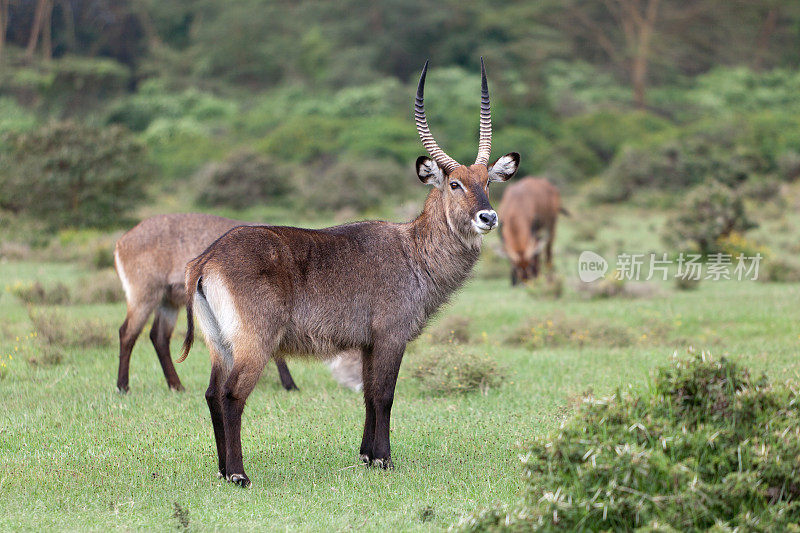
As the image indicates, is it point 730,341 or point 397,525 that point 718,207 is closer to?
point 730,341

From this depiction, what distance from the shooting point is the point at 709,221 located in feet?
55.7

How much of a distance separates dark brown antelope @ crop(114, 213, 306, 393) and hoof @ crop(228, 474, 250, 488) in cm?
286

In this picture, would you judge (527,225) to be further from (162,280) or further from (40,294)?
(162,280)

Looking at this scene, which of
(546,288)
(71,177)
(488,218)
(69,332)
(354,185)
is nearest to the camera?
(488,218)

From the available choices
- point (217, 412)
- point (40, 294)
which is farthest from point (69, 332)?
point (217, 412)

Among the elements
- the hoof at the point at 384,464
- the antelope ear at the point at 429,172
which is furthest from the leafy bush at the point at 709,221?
the hoof at the point at 384,464

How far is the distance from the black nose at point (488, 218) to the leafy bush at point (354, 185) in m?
21.5

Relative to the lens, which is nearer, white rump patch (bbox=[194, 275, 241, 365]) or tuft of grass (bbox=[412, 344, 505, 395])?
white rump patch (bbox=[194, 275, 241, 365])

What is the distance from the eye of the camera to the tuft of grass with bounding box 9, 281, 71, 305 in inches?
529

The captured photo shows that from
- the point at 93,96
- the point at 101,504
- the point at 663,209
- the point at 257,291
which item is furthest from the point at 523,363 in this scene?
the point at 93,96

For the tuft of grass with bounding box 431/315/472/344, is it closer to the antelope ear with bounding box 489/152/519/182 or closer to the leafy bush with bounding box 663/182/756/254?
the antelope ear with bounding box 489/152/519/182

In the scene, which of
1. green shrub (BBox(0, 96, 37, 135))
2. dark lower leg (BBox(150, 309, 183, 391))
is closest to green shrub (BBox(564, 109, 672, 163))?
green shrub (BBox(0, 96, 37, 135))

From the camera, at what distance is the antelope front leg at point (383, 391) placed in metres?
6.06

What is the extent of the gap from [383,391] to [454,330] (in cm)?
492
